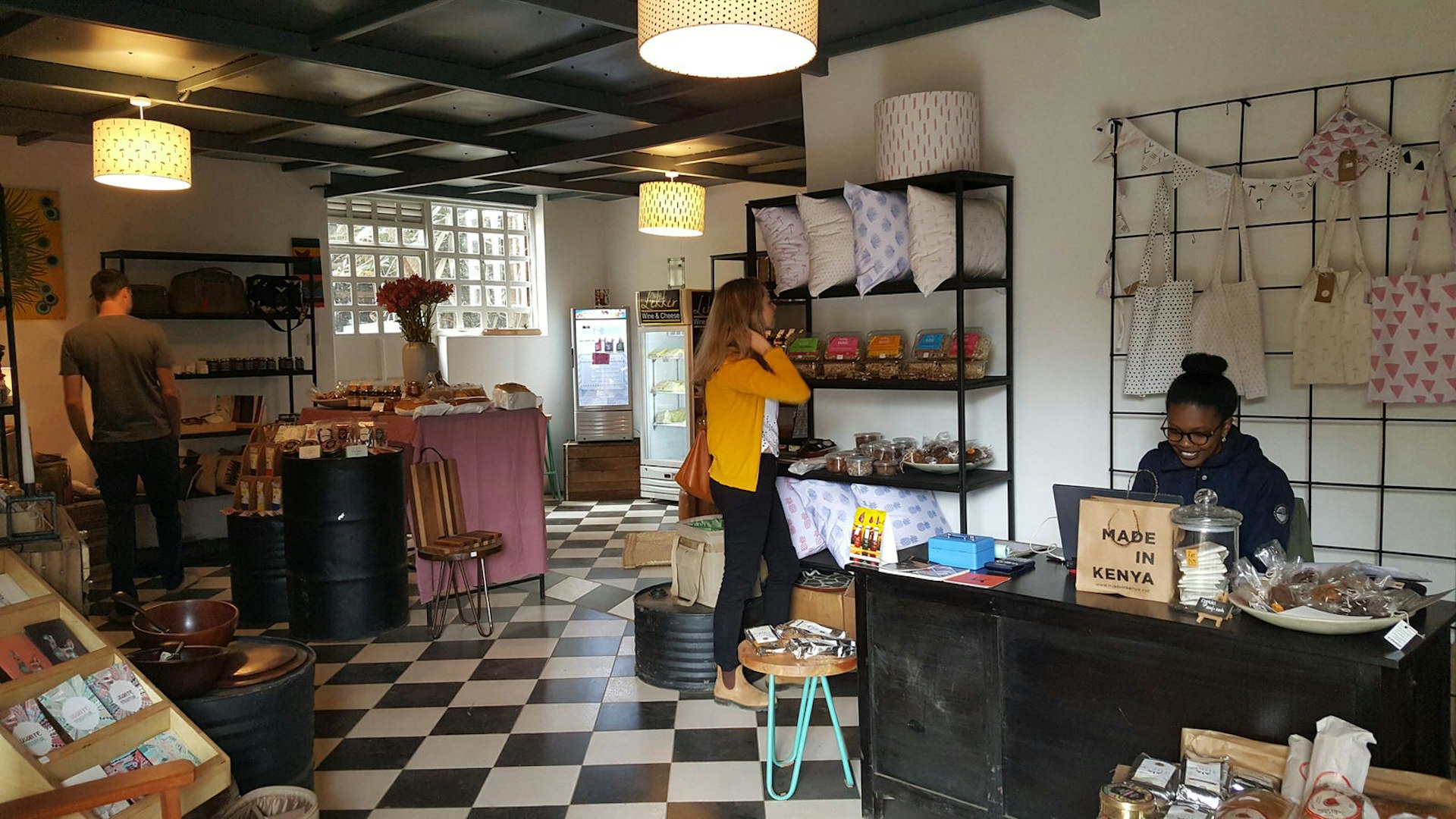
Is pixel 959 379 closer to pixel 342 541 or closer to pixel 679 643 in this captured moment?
pixel 679 643

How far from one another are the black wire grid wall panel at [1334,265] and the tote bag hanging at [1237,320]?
0.17ft

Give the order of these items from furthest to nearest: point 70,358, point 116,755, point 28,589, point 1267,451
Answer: point 70,358
point 1267,451
point 28,589
point 116,755

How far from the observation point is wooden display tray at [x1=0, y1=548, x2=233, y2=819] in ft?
7.27

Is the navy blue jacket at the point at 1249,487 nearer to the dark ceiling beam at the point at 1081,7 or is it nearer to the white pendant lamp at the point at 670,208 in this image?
the dark ceiling beam at the point at 1081,7

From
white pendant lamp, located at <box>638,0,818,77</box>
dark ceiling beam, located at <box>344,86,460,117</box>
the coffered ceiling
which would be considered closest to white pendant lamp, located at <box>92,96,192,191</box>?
the coffered ceiling

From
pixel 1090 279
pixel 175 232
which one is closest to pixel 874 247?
pixel 1090 279

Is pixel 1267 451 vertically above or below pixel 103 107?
Result: below

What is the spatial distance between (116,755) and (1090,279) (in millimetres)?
3774

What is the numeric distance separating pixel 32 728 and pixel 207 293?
626 cm

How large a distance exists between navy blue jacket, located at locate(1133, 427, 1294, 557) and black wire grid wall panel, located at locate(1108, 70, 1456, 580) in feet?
2.92

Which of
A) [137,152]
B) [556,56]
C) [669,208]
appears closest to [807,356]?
[556,56]

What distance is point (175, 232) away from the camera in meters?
8.09

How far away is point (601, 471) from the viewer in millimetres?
9969

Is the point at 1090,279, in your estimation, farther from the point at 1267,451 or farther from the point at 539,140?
the point at 539,140
